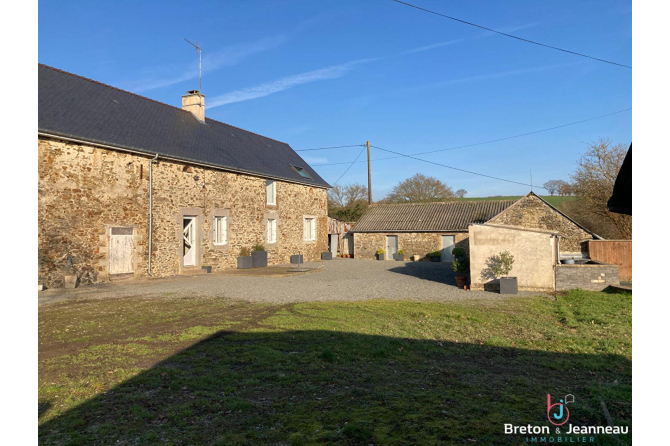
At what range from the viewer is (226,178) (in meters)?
21.0

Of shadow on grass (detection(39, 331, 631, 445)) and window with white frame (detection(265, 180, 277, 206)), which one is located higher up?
window with white frame (detection(265, 180, 277, 206))

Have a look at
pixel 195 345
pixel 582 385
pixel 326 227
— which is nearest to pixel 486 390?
pixel 582 385

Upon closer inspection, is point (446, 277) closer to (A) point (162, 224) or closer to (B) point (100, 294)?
(A) point (162, 224)

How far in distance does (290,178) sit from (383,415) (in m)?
22.5

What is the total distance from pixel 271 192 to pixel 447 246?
12.3 meters

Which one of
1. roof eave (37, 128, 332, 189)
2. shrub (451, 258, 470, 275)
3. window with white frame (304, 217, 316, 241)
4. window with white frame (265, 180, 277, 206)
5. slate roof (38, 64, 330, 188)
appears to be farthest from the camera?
window with white frame (304, 217, 316, 241)

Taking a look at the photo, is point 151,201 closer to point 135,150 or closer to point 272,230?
point 135,150

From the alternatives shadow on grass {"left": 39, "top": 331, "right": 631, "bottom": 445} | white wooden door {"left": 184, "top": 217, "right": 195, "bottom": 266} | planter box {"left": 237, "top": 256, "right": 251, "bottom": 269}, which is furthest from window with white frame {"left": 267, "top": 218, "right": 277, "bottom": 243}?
shadow on grass {"left": 39, "top": 331, "right": 631, "bottom": 445}

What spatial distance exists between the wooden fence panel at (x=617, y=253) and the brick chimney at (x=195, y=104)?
2004 centimetres

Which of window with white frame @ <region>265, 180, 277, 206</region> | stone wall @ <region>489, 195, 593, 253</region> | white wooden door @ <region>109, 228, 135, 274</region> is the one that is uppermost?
window with white frame @ <region>265, 180, 277, 206</region>

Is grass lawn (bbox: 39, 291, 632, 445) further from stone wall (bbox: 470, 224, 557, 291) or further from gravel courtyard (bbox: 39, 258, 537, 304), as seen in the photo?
stone wall (bbox: 470, 224, 557, 291)

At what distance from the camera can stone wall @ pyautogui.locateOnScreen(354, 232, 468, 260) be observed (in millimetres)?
29438

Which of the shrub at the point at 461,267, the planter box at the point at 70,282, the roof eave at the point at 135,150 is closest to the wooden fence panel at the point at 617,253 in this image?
the shrub at the point at 461,267

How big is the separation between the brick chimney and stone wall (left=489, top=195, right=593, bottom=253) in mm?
16455
